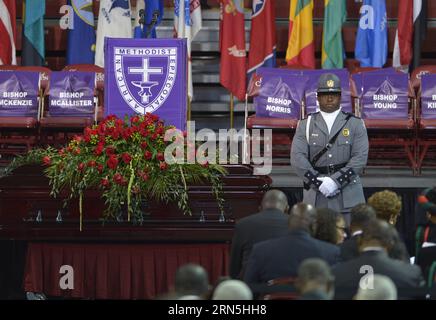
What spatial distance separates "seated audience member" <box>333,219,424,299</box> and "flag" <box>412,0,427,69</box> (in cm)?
880

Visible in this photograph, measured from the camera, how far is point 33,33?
14.9 meters

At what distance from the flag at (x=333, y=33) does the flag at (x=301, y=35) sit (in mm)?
178

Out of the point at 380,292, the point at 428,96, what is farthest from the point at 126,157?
the point at 428,96

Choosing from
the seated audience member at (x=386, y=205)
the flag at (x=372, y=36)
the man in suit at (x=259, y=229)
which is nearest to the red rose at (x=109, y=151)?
the man in suit at (x=259, y=229)

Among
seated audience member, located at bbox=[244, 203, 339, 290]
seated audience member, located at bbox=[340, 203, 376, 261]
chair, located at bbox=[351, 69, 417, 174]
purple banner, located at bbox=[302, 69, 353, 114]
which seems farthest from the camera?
purple banner, located at bbox=[302, 69, 353, 114]

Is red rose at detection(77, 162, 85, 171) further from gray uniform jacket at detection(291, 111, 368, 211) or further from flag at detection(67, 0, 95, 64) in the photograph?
flag at detection(67, 0, 95, 64)

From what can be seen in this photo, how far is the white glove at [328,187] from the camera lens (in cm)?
873

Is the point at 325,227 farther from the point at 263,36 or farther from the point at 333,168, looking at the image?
the point at 263,36

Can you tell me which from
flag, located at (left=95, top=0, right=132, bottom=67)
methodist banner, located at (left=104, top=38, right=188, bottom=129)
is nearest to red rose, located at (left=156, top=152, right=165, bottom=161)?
methodist banner, located at (left=104, top=38, right=188, bottom=129)

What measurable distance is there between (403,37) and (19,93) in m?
4.98

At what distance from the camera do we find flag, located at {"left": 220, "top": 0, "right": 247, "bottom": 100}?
14656 mm

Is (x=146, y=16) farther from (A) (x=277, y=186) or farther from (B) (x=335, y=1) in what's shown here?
(A) (x=277, y=186)

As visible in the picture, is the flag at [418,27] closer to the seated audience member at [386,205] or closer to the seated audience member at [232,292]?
the seated audience member at [386,205]
